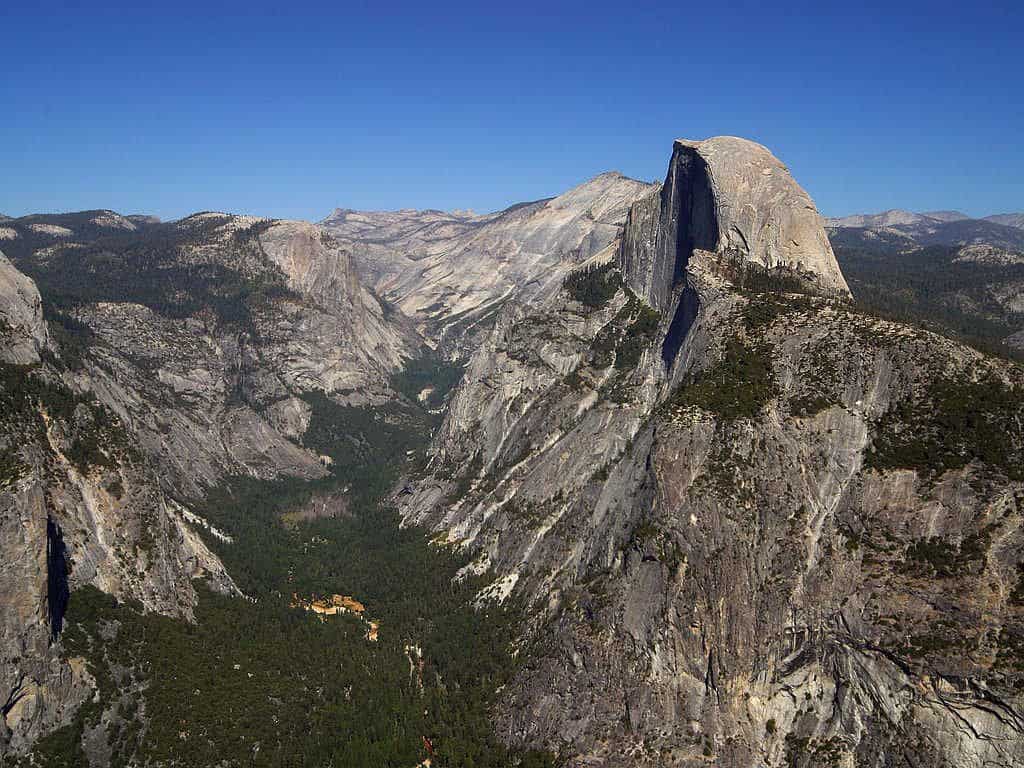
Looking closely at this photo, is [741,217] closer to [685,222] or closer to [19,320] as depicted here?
Answer: [685,222]

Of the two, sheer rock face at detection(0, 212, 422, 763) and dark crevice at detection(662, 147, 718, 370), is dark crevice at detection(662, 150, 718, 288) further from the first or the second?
sheer rock face at detection(0, 212, 422, 763)

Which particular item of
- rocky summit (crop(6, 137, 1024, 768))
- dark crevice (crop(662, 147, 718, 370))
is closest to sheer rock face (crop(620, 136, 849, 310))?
dark crevice (crop(662, 147, 718, 370))

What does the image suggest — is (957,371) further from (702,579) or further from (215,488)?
(215,488)

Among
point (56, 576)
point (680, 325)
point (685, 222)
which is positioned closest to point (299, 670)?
point (56, 576)

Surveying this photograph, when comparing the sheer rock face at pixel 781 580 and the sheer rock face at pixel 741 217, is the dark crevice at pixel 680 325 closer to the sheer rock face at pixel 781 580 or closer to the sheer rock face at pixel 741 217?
the sheer rock face at pixel 781 580

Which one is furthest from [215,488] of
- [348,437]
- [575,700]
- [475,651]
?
[575,700]

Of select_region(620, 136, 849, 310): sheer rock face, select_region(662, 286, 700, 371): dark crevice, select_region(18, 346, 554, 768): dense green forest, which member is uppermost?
select_region(620, 136, 849, 310): sheer rock face

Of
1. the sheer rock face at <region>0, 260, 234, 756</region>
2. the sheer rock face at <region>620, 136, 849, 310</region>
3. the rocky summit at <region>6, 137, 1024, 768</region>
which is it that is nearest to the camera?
the rocky summit at <region>6, 137, 1024, 768</region>
